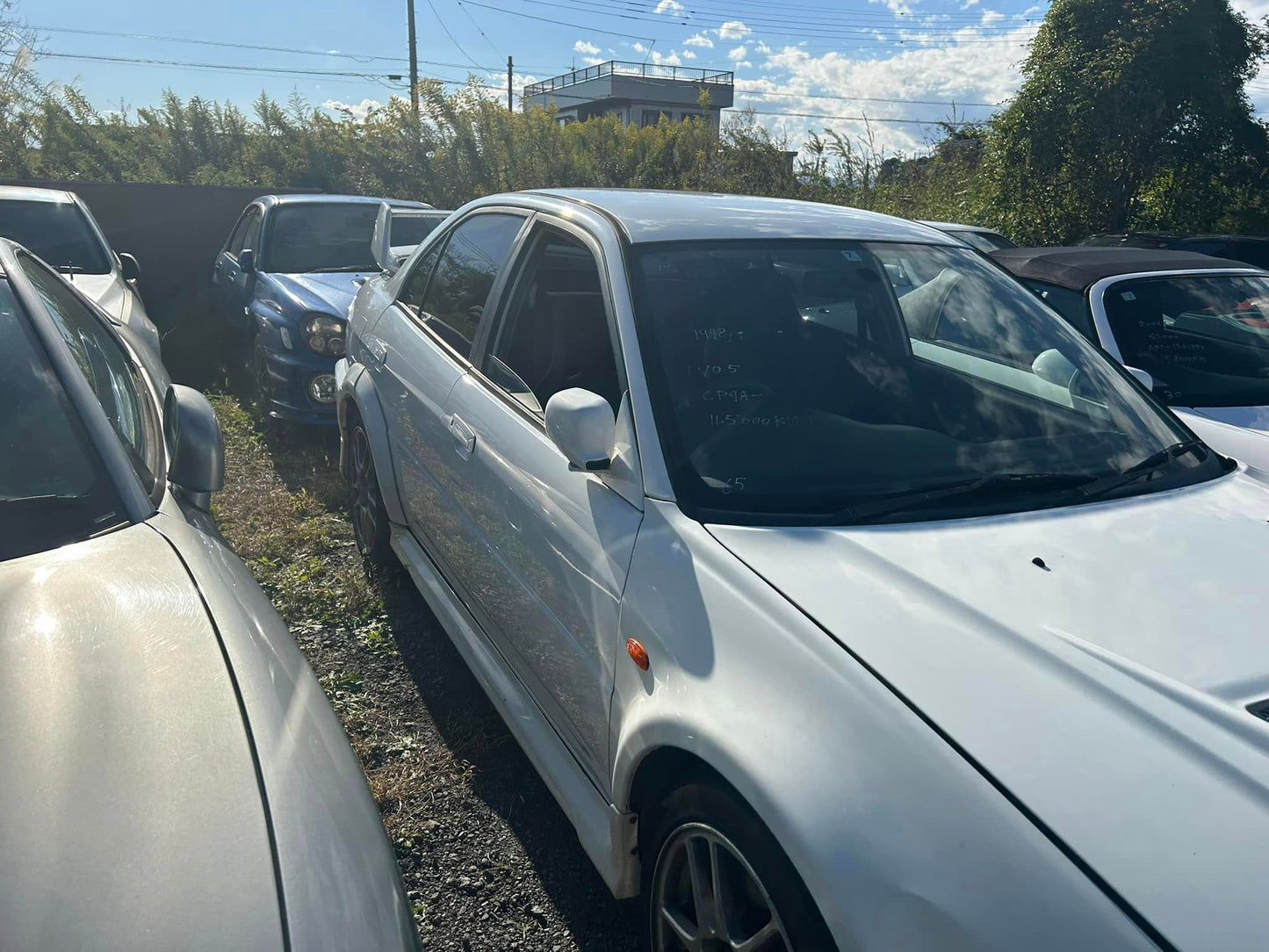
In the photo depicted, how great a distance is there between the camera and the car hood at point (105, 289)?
5.09 m

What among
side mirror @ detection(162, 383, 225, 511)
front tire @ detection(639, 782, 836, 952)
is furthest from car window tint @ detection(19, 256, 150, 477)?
front tire @ detection(639, 782, 836, 952)

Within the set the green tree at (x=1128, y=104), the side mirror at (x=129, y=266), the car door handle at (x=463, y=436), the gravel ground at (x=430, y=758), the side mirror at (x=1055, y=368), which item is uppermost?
the green tree at (x=1128, y=104)

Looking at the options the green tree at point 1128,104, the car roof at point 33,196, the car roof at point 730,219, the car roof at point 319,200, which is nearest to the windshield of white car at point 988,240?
the green tree at point 1128,104

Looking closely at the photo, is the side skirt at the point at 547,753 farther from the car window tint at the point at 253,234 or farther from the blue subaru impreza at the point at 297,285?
the car window tint at the point at 253,234

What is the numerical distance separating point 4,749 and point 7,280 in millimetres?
1540

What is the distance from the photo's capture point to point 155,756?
140cm

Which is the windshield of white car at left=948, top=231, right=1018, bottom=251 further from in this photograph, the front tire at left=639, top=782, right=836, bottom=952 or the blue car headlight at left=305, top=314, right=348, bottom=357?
the front tire at left=639, top=782, right=836, bottom=952

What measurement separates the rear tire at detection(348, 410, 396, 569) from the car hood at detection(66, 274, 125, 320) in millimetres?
1685

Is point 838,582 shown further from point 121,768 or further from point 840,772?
point 121,768

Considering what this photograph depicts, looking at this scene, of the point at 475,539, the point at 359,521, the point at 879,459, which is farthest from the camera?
the point at 359,521

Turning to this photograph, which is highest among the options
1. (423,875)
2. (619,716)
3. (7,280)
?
(7,280)

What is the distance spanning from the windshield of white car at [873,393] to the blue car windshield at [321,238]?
4.90 meters

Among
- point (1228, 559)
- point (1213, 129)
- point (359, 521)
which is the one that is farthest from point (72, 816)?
point (1213, 129)

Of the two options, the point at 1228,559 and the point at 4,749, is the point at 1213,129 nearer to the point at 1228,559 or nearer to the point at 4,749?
the point at 1228,559
